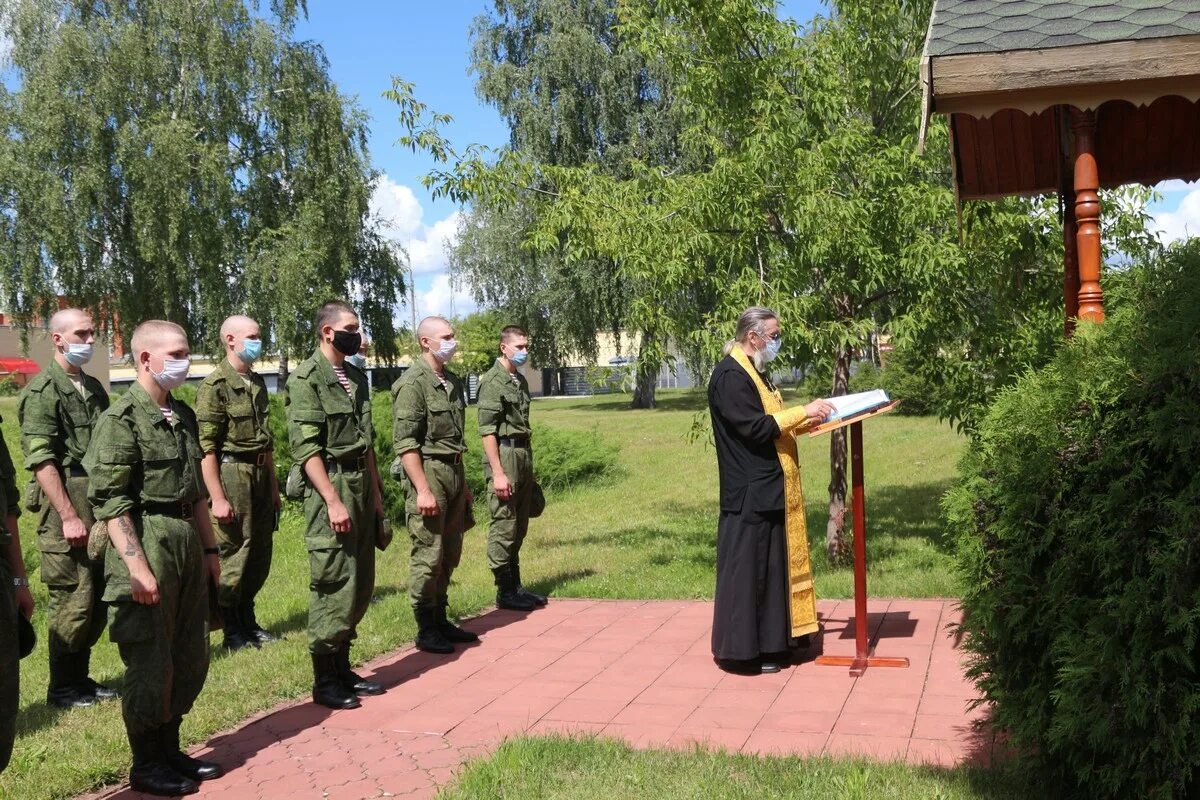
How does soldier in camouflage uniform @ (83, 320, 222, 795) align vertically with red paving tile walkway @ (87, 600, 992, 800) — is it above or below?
above

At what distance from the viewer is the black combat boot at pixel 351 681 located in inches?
243

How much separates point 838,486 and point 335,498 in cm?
517

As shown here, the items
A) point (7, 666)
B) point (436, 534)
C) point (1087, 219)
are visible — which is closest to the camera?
point (7, 666)

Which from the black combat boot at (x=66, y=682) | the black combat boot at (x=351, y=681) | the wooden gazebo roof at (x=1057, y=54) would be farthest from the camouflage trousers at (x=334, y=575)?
the wooden gazebo roof at (x=1057, y=54)

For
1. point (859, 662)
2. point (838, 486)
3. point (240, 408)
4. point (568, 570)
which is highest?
point (240, 408)

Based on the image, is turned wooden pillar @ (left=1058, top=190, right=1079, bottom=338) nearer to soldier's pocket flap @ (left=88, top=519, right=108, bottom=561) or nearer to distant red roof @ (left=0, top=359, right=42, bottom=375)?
soldier's pocket flap @ (left=88, top=519, right=108, bottom=561)

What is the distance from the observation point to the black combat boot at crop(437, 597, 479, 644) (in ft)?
24.3

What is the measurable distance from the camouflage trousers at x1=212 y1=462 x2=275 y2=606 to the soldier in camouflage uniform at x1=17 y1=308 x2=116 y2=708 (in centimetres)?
116

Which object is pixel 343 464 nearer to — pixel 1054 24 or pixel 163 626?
pixel 163 626

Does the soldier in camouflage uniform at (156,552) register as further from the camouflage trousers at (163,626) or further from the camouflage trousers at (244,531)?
the camouflage trousers at (244,531)

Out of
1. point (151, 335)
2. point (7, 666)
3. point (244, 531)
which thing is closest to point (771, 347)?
point (151, 335)

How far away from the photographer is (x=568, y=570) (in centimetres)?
1014

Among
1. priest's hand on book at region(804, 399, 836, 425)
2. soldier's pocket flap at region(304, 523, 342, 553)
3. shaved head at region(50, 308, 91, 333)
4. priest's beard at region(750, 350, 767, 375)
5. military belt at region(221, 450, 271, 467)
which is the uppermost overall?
shaved head at region(50, 308, 91, 333)

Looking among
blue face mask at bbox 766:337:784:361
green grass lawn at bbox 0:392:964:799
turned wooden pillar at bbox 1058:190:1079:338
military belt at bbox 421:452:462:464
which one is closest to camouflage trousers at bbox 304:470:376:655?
green grass lawn at bbox 0:392:964:799
